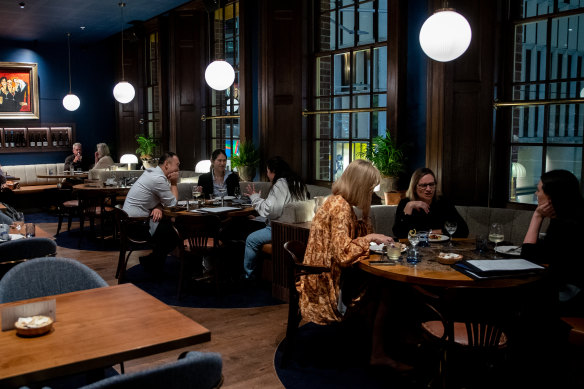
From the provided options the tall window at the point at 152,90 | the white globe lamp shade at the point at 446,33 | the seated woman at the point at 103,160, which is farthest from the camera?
the tall window at the point at 152,90

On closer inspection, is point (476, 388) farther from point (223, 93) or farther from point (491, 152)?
point (223, 93)

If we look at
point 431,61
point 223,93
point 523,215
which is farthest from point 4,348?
point 223,93

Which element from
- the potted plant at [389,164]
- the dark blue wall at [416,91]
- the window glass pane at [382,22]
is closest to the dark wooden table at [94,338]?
the potted plant at [389,164]

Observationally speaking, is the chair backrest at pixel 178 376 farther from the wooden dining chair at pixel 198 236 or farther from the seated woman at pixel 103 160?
the seated woman at pixel 103 160

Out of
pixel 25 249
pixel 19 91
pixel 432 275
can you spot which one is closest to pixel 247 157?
pixel 25 249

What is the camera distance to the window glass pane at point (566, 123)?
180 inches

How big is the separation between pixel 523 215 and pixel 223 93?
18.7 feet

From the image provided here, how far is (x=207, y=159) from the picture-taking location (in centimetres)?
965

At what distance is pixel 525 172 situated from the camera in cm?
503

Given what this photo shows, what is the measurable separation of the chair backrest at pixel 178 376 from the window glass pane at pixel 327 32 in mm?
5847

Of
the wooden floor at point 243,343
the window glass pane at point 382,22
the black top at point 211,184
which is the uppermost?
the window glass pane at point 382,22

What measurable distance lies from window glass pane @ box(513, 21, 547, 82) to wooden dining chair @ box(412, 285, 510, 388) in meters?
2.59

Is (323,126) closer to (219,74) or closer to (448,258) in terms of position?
(219,74)

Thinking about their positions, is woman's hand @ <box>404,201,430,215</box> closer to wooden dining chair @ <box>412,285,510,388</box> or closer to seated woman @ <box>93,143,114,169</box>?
wooden dining chair @ <box>412,285,510,388</box>
